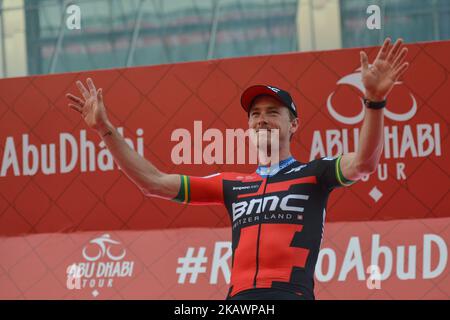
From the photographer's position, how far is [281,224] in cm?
344

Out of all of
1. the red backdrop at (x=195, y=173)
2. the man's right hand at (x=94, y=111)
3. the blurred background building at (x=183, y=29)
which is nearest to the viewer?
the man's right hand at (x=94, y=111)

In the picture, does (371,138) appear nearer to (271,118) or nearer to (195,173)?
(271,118)

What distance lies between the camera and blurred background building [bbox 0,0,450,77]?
8.38 metres

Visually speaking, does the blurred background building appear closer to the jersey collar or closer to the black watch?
the jersey collar

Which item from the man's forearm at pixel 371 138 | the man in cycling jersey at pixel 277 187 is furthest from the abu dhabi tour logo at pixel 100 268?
the man's forearm at pixel 371 138

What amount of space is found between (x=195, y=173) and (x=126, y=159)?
381cm

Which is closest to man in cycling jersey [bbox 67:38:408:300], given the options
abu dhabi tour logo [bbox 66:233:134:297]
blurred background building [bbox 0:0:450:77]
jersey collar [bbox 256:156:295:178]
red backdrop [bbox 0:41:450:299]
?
jersey collar [bbox 256:156:295:178]

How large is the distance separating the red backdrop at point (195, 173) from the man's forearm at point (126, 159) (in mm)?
3480

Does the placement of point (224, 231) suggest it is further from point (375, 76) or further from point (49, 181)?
point (375, 76)

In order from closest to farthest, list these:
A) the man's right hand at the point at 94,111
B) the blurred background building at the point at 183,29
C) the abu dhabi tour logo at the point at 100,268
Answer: the man's right hand at the point at 94,111 < the abu dhabi tour logo at the point at 100,268 < the blurred background building at the point at 183,29

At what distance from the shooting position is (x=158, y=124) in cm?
758

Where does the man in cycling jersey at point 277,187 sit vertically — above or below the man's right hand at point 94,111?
below

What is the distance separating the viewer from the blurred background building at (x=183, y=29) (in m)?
8.38

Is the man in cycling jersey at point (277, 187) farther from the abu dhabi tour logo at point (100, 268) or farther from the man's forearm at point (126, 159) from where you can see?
the abu dhabi tour logo at point (100, 268)
